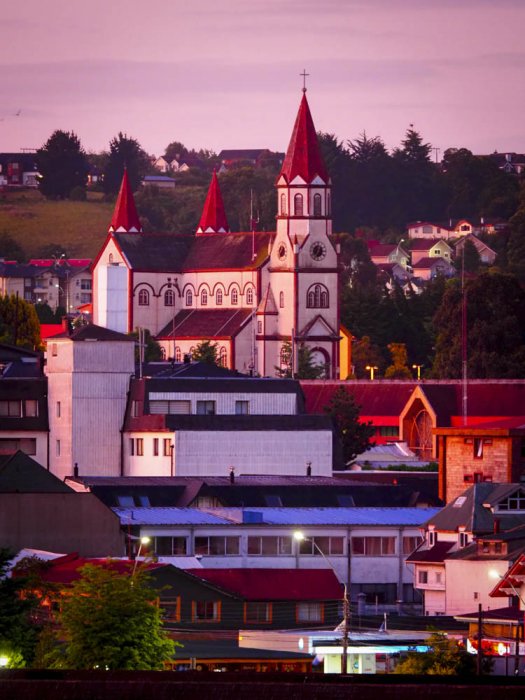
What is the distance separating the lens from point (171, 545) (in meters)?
98.1

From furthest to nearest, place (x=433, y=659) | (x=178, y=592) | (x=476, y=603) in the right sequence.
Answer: (x=476, y=603), (x=178, y=592), (x=433, y=659)

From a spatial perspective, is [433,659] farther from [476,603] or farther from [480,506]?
[480,506]

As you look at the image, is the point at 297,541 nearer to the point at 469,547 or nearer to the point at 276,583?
the point at 469,547

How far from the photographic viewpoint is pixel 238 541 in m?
99.0

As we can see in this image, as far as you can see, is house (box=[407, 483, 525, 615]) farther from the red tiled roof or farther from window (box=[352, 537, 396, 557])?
the red tiled roof

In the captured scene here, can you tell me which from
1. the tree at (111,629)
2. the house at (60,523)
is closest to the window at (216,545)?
the house at (60,523)

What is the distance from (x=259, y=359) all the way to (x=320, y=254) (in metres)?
8.01

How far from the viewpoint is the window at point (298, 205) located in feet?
655

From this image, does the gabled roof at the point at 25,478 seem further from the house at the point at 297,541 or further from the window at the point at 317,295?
the window at the point at 317,295

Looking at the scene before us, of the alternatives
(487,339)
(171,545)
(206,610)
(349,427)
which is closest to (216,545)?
(171,545)

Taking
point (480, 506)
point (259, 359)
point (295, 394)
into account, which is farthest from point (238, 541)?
point (259, 359)

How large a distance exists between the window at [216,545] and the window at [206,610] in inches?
481

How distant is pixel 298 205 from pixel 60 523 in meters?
106

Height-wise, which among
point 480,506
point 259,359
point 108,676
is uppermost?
point 259,359
